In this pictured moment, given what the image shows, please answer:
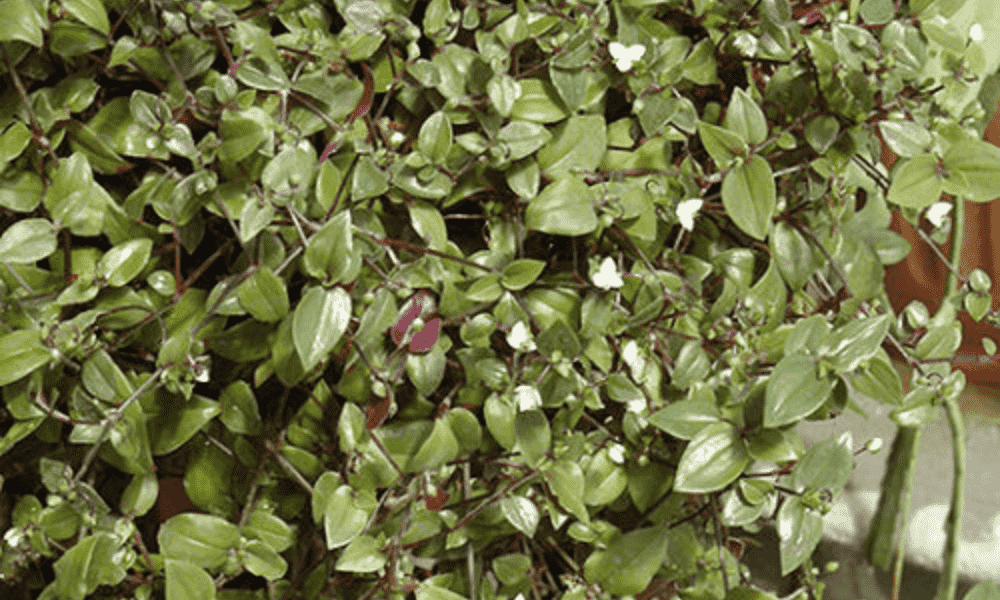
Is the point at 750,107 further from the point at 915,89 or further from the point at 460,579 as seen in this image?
the point at 460,579

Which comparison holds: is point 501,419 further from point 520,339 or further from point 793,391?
point 793,391

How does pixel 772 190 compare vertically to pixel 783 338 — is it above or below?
above

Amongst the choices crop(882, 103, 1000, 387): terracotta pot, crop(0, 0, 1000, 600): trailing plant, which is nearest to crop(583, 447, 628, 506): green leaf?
crop(0, 0, 1000, 600): trailing plant

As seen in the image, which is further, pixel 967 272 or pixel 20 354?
pixel 967 272

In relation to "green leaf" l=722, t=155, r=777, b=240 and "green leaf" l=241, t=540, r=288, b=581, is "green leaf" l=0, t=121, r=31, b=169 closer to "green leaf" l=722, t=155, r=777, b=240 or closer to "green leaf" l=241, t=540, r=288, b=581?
"green leaf" l=241, t=540, r=288, b=581

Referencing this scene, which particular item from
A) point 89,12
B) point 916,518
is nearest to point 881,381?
point 89,12

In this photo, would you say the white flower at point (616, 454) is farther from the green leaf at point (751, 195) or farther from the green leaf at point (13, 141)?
the green leaf at point (13, 141)

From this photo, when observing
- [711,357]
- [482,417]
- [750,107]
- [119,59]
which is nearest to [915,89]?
[750,107]
